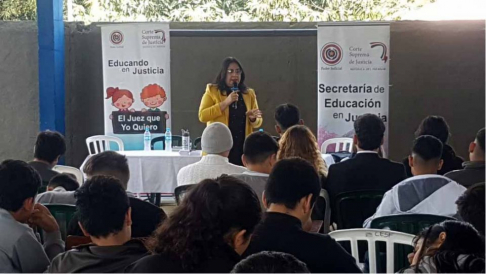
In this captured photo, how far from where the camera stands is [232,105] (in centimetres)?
601

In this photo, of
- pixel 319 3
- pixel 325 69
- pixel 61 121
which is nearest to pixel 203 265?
pixel 325 69

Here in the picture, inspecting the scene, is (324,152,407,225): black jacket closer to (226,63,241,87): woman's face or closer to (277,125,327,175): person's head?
(277,125,327,175): person's head

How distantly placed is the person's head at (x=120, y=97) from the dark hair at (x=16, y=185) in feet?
14.4

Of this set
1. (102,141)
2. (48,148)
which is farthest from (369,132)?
(102,141)

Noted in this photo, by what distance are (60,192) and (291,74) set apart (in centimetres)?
488

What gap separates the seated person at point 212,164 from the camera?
4.15m

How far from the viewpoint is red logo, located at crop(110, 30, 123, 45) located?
282 inches

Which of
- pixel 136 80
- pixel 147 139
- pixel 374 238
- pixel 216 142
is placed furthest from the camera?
pixel 136 80

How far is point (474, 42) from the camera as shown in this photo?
7.71 m

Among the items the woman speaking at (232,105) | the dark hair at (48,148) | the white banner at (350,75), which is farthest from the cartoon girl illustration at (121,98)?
the dark hair at (48,148)

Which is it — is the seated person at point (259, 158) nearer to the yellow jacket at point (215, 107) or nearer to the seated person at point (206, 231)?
the seated person at point (206, 231)

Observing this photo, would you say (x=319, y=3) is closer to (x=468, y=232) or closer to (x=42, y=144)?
(x=42, y=144)

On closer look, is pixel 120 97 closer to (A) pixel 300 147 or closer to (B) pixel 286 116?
(B) pixel 286 116

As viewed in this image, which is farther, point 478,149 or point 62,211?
point 478,149
